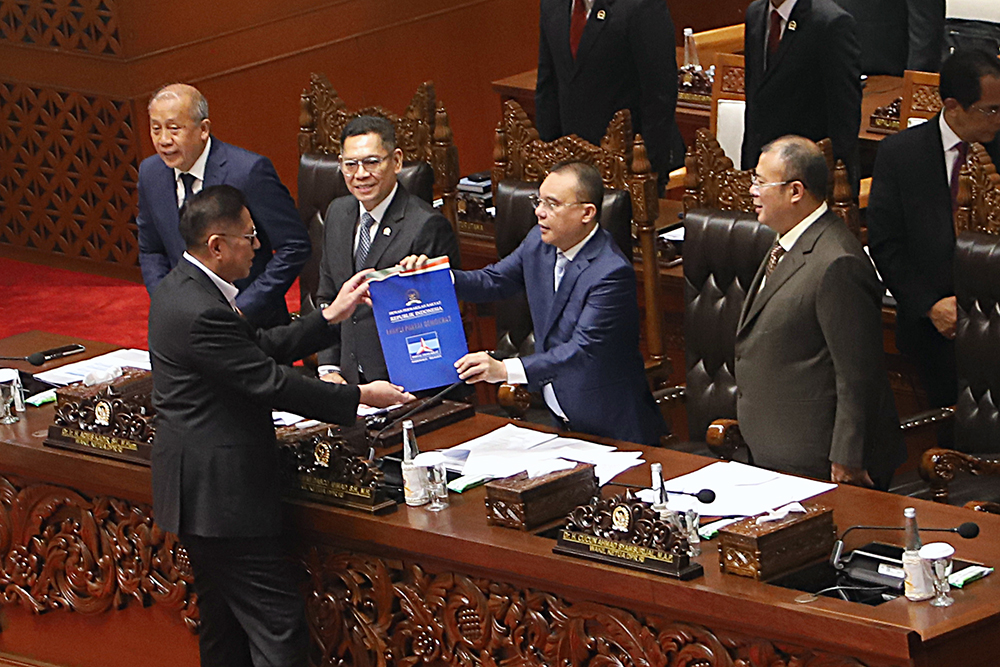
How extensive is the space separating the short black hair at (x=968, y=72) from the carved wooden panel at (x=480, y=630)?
2026 millimetres

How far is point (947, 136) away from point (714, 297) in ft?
2.64

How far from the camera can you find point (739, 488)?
3.87m

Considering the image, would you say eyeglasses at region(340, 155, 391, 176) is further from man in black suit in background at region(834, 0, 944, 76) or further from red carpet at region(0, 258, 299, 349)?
man in black suit in background at region(834, 0, 944, 76)

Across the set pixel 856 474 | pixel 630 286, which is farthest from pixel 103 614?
pixel 856 474

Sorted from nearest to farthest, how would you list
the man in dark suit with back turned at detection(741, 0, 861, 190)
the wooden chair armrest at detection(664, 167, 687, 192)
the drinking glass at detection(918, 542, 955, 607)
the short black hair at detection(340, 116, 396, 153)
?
the drinking glass at detection(918, 542, 955, 607), the short black hair at detection(340, 116, 396, 153), the man in dark suit with back turned at detection(741, 0, 861, 190), the wooden chair armrest at detection(664, 167, 687, 192)

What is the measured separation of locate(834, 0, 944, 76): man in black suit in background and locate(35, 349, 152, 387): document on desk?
4292 millimetres

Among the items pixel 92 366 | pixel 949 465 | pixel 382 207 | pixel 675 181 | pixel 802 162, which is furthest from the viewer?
pixel 675 181

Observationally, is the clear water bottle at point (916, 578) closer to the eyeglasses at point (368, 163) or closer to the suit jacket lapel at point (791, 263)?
the suit jacket lapel at point (791, 263)

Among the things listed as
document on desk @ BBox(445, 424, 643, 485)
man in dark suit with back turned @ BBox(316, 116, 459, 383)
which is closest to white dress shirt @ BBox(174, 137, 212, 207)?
man in dark suit with back turned @ BBox(316, 116, 459, 383)

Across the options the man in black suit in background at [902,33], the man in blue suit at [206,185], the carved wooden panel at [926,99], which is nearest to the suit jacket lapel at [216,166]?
the man in blue suit at [206,185]

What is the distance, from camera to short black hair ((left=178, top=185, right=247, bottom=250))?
3.90 m

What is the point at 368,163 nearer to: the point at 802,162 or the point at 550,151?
the point at 550,151

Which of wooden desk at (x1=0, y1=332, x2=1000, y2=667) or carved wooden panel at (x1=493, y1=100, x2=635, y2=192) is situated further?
carved wooden panel at (x1=493, y1=100, x2=635, y2=192)

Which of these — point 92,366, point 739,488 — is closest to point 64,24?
point 92,366
